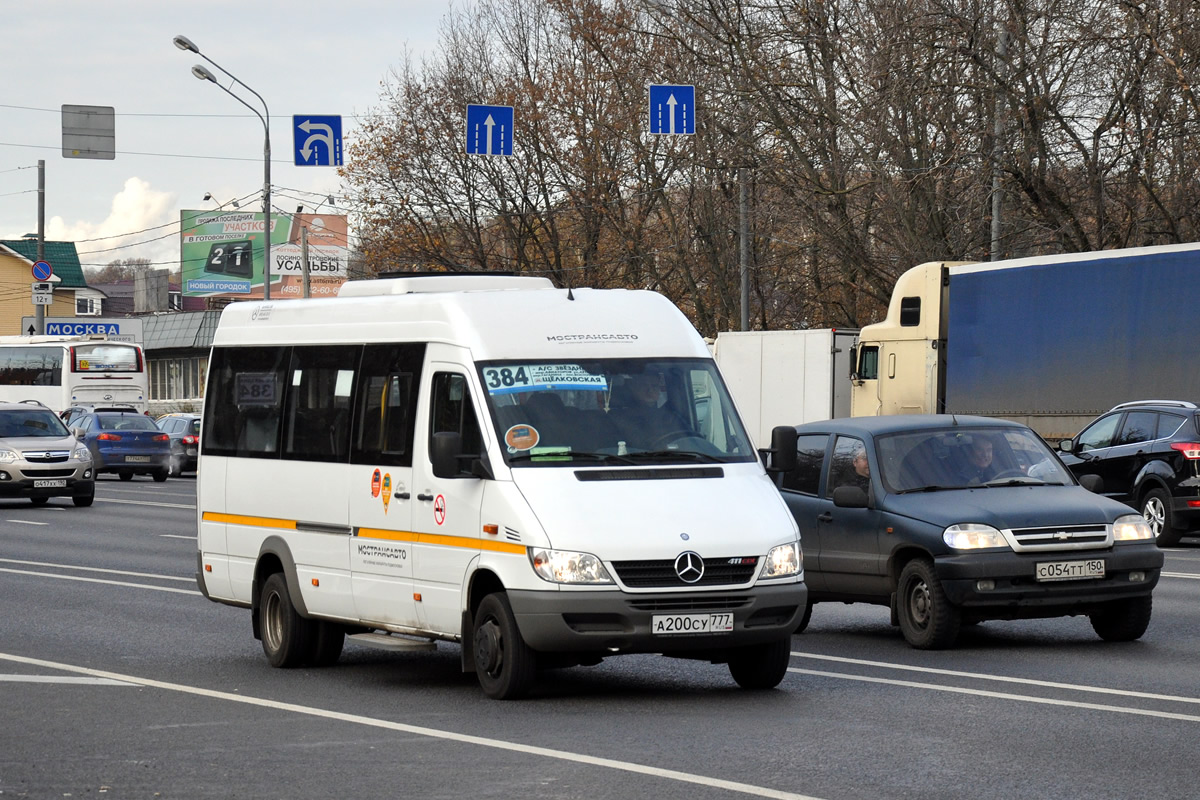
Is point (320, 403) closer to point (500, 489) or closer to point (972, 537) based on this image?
point (500, 489)

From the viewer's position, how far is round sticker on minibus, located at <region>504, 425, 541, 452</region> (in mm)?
9906

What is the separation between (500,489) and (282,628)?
2.51m

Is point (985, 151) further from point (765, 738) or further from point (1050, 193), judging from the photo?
point (765, 738)

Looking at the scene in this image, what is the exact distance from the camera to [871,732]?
8.55 m

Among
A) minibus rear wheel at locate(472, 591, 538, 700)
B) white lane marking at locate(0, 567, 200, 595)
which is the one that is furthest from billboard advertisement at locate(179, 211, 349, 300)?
minibus rear wheel at locate(472, 591, 538, 700)

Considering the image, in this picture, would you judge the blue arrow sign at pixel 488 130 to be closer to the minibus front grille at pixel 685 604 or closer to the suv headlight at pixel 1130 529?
the suv headlight at pixel 1130 529

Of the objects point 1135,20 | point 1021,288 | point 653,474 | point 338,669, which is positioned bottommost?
point 338,669

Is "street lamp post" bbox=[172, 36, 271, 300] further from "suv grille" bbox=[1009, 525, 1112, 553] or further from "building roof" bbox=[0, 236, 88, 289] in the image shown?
"building roof" bbox=[0, 236, 88, 289]

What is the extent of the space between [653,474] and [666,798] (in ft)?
10.4

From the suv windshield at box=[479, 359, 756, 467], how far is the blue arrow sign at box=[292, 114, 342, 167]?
27.9m

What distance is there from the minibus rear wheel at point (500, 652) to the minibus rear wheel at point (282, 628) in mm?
1914

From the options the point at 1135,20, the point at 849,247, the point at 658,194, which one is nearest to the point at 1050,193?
the point at 1135,20

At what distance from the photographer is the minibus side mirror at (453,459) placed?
32.1ft

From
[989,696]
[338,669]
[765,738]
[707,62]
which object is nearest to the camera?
[765,738]
